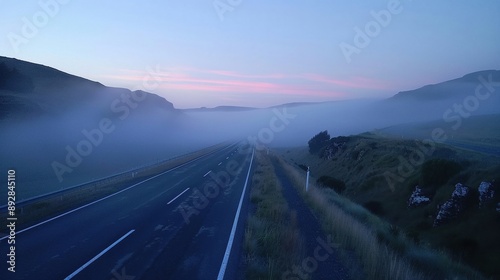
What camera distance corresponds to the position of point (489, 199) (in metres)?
16.8

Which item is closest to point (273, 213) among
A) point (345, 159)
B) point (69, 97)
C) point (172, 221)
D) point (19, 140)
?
point (172, 221)

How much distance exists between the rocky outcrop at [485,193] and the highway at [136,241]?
37.8 ft

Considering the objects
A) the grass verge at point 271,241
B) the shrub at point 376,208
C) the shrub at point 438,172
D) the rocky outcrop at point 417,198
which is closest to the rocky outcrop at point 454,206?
the rocky outcrop at point 417,198

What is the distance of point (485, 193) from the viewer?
56.2 feet

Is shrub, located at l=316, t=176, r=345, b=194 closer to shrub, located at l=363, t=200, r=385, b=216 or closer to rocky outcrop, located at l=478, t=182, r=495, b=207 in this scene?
shrub, located at l=363, t=200, r=385, b=216

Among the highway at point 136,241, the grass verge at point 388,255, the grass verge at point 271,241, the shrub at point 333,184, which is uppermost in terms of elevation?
the highway at point 136,241

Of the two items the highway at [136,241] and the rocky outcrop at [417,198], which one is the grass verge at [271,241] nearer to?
the highway at [136,241]

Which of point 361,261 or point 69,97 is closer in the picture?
point 361,261

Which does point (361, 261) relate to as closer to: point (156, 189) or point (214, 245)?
point (214, 245)

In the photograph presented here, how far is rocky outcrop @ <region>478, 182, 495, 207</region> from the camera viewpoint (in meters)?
16.8

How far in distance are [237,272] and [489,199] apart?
14914 millimetres

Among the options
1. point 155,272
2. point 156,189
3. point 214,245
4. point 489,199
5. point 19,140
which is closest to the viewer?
point 155,272

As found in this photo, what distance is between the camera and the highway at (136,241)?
7332 millimetres

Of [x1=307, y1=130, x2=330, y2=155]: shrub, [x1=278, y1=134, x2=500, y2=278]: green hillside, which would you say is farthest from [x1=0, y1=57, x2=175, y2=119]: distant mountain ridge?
[x1=278, y1=134, x2=500, y2=278]: green hillside
